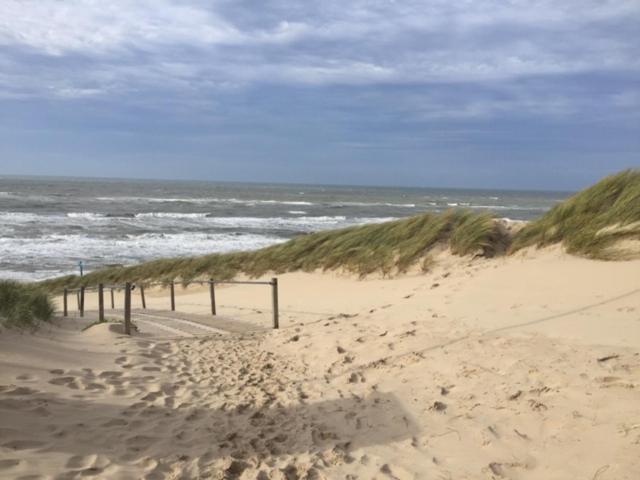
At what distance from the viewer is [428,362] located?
5.59 m

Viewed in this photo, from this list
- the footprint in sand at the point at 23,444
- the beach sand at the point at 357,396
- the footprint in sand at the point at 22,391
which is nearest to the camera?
the footprint in sand at the point at 23,444

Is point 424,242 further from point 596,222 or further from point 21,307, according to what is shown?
point 21,307

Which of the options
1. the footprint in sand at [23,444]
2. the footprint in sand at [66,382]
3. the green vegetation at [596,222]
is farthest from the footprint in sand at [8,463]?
the green vegetation at [596,222]

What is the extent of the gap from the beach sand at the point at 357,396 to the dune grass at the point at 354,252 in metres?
3.88

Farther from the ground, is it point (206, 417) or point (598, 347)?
point (598, 347)

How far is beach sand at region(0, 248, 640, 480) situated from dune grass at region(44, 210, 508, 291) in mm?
3882

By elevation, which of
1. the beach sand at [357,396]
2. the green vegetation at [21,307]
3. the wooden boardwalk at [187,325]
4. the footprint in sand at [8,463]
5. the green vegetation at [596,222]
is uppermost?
the green vegetation at [596,222]

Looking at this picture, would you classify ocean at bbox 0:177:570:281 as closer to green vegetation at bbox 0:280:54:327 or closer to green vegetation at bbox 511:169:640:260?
green vegetation at bbox 511:169:640:260

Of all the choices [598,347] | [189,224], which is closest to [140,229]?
[189,224]

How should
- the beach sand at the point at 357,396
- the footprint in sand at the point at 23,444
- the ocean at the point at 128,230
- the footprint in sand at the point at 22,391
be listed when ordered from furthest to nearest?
the ocean at the point at 128,230, the footprint in sand at the point at 22,391, the beach sand at the point at 357,396, the footprint in sand at the point at 23,444

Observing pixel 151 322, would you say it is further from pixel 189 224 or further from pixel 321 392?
pixel 189 224

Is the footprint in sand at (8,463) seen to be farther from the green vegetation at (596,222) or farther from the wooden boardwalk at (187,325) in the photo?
the green vegetation at (596,222)

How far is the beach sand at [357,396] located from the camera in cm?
357

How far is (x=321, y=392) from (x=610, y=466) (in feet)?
8.43
